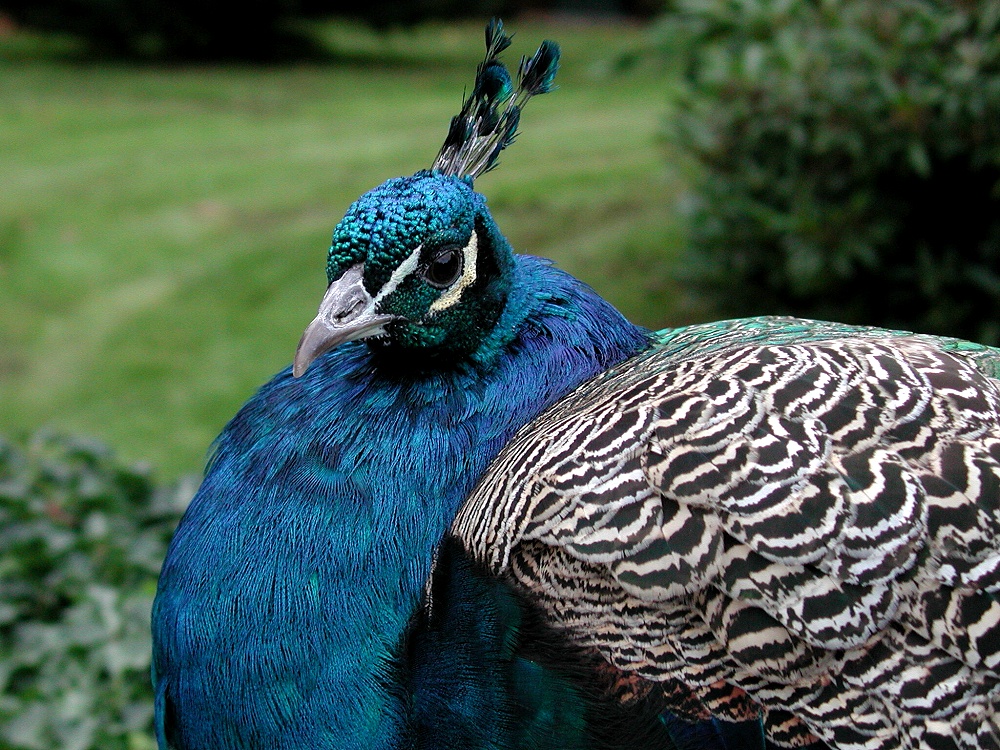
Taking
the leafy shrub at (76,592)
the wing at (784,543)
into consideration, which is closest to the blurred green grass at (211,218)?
the leafy shrub at (76,592)

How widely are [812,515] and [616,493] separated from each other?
295 millimetres

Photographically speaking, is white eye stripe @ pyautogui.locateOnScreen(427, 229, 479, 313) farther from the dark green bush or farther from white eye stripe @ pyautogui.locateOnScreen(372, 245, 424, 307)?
the dark green bush

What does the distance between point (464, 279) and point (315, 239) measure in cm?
486

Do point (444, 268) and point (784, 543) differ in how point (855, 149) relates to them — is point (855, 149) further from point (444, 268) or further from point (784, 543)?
point (784, 543)

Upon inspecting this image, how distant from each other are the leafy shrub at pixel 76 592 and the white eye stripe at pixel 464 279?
1.57 m

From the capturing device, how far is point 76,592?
3213 millimetres

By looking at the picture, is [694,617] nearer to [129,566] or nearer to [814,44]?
[129,566]

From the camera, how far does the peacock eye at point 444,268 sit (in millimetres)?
1925

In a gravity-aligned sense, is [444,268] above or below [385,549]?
above

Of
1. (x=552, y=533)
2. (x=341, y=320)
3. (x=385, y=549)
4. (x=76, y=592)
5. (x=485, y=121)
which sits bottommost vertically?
(x=76, y=592)

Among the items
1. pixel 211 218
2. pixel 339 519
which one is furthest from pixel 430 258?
pixel 211 218

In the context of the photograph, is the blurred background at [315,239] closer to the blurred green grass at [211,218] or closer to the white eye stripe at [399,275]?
the blurred green grass at [211,218]

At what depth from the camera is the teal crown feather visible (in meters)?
2.10

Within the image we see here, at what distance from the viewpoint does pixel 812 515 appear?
1.65 m
